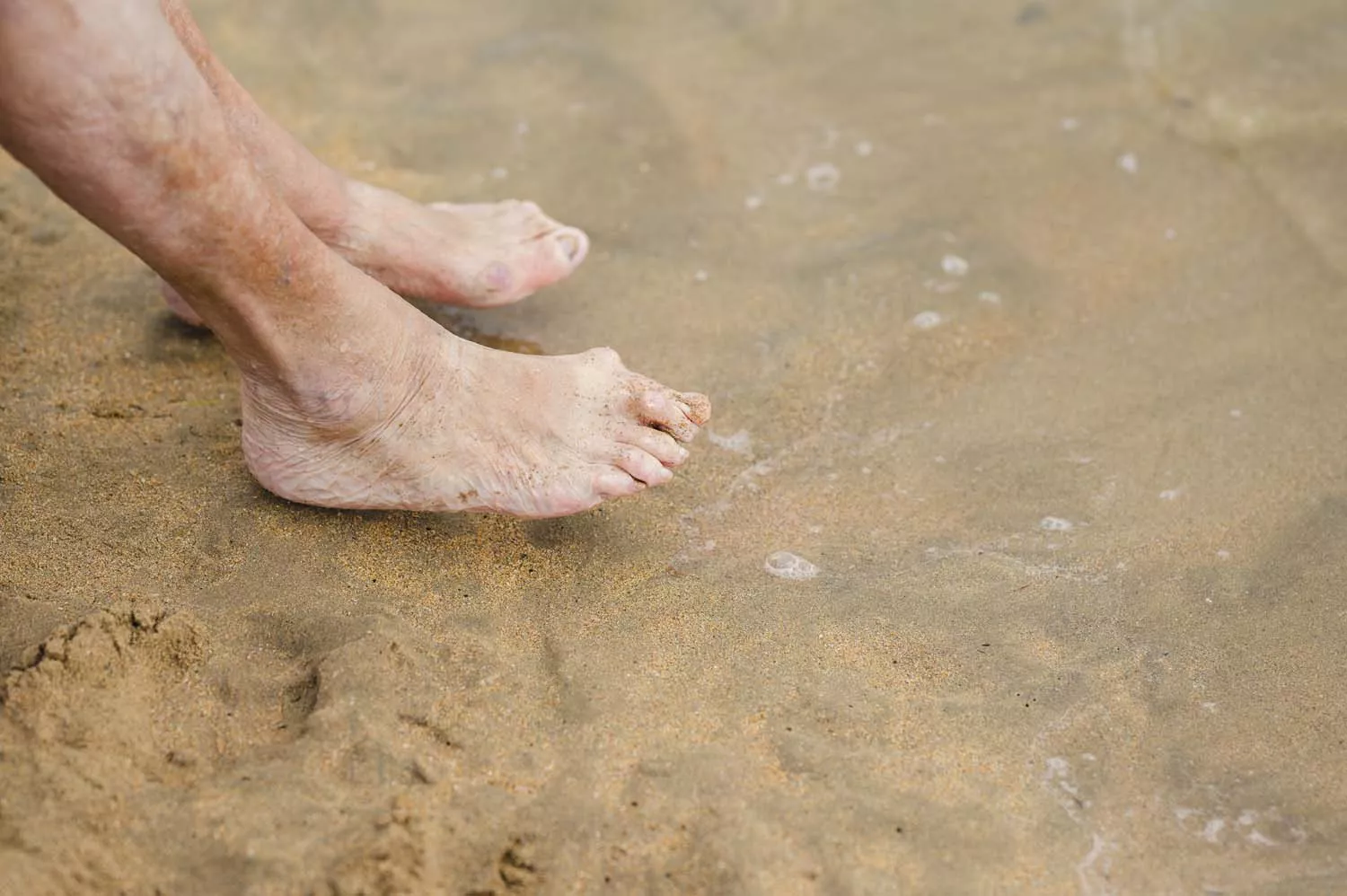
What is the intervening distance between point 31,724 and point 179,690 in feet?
0.58

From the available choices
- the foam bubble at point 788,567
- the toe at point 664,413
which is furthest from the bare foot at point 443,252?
the foam bubble at point 788,567

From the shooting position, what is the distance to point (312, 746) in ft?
5.11

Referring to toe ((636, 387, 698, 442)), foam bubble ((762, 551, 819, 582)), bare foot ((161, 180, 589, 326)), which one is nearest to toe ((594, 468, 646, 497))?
toe ((636, 387, 698, 442))

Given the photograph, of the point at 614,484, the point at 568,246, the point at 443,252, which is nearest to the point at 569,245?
the point at 568,246

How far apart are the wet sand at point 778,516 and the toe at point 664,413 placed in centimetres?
15

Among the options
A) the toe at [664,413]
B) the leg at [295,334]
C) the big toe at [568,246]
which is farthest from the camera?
the big toe at [568,246]

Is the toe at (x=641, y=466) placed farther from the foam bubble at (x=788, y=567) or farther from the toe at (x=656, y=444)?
the foam bubble at (x=788, y=567)

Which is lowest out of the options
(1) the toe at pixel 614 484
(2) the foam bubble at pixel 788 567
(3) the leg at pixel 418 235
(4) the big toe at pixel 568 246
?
(2) the foam bubble at pixel 788 567

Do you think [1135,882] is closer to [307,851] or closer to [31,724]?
[307,851]

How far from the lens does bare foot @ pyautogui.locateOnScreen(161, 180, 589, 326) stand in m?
2.38

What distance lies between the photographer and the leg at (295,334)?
4.93 ft

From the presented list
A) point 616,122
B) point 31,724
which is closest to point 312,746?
point 31,724

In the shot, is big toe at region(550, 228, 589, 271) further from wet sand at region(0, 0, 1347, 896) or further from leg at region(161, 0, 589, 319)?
wet sand at region(0, 0, 1347, 896)

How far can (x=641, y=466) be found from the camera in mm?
1979
